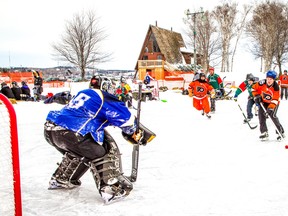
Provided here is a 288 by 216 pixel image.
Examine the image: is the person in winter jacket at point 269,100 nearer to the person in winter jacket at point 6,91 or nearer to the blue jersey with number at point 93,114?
the blue jersey with number at point 93,114

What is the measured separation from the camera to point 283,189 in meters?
3.67

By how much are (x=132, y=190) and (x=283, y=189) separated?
1.63m

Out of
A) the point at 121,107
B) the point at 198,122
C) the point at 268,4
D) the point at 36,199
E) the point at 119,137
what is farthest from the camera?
the point at 268,4

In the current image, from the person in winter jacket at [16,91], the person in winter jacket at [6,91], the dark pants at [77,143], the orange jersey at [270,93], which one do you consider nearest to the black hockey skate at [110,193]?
the dark pants at [77,143]

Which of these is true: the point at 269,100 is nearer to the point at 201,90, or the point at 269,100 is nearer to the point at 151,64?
the point at 201,90

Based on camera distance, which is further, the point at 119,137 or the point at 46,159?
the point at 119,137

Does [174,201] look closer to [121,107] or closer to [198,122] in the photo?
[121,107]

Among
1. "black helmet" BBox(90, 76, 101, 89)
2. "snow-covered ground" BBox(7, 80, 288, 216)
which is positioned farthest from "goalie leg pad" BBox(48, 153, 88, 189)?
"black helmet" BBox(90, 76, 101, 89)

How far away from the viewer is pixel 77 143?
3277 millimetres

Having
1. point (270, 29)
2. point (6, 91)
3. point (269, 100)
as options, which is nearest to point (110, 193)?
point (269, 100)

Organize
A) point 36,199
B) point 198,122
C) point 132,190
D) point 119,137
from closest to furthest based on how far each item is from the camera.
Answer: point 36,199
point 132,190
point 119,137
point 198,122

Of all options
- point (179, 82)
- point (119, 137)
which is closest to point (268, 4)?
point (179, 82)

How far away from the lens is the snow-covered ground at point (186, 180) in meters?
3.21

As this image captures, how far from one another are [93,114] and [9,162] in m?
1.16
